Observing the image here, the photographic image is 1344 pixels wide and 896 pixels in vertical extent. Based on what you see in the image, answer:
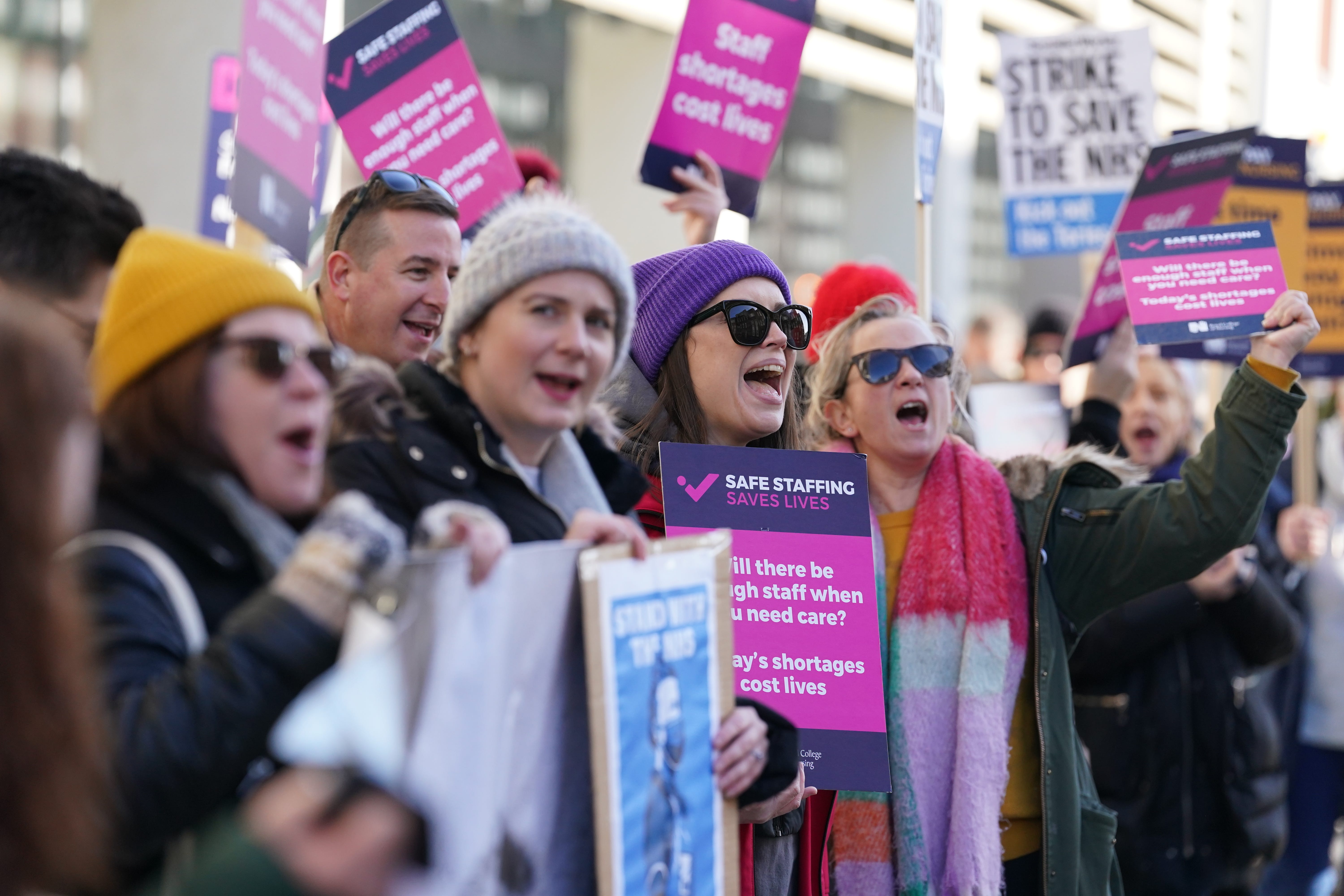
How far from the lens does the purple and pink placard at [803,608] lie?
2.82 metres

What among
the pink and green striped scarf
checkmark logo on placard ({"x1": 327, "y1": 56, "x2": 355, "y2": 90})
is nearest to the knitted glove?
the pink and green striped scarf

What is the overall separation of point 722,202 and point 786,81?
51 centimetres

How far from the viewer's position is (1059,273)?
24.4m

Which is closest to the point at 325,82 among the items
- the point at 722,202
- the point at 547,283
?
the point at 722,202

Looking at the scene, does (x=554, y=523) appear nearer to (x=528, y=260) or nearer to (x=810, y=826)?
(x=528, y=260)

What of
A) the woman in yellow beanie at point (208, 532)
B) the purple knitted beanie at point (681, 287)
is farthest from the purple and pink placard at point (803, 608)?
the woman in yellow beanie at point (208, 532)

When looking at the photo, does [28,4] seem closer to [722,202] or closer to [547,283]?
[722,202]

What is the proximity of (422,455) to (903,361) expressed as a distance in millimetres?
1612

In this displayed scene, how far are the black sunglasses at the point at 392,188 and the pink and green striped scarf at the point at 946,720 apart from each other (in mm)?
1415

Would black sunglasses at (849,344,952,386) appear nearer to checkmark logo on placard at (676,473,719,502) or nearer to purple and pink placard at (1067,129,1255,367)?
checkmark logo on placard at (676,473,719,502)

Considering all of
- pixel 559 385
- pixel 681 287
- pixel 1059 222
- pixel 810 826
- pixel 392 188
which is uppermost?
pixel 1059 222

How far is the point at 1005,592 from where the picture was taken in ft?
10.5

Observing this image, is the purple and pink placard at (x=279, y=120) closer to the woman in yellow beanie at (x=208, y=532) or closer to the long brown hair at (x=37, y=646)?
the woman in yellow beanie at (x=208, y=532)

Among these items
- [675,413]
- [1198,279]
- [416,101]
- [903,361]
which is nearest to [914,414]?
[903,361]
